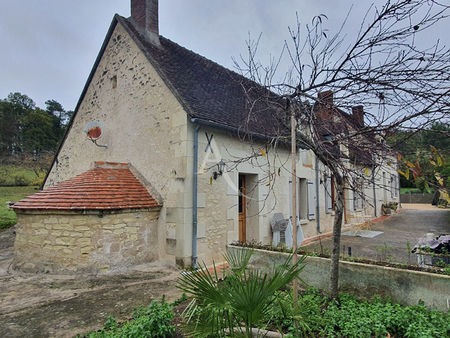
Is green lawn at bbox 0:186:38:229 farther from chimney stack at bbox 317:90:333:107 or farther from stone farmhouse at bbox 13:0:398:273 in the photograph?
chimney stack at bbox 317:90:333:107

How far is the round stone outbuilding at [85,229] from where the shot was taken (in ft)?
18.1

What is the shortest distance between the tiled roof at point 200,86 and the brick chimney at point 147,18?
0.86 ft

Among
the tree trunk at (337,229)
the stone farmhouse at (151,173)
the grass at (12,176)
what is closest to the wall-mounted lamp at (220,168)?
the stone farmhouse at (151,173)

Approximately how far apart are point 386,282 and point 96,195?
5852mm

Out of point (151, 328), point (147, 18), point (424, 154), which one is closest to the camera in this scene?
point (424, 154)

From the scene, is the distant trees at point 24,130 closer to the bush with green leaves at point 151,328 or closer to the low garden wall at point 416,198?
the bush with green leaves at point 151,328

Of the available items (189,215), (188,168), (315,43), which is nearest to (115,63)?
(188,168)

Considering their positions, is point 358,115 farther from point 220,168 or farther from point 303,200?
point 303,200

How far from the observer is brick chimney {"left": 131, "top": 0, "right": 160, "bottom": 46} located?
26.7 ft

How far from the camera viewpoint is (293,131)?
311 cm

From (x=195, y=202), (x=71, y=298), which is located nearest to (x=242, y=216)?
(x=195, y=202)

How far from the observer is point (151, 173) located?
682 centimetres

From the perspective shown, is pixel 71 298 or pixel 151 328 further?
pixel 71 298

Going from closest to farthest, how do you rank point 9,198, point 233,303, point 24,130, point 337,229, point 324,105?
point 233,303 → point 324,105 → point 337,229 → point 9,198 → point 24,130
